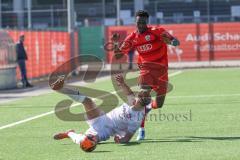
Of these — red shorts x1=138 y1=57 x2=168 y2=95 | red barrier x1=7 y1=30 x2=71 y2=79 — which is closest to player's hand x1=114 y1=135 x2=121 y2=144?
red shorts x1=138 y1=57 x2=168 y2=95

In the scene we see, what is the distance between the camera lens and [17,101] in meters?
21.7

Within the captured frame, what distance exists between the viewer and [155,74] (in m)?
13.5

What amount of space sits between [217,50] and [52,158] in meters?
33.3

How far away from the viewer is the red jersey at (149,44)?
13.0 metres

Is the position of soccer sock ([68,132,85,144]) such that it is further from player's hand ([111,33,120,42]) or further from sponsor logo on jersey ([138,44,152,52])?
sponsor logo on jersey ([138,44,152,52])

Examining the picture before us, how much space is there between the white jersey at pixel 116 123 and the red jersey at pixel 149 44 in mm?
1344

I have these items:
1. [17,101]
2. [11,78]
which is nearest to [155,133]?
[17,101]

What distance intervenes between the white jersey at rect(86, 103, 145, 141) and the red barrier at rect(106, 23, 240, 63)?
30865 millimetres

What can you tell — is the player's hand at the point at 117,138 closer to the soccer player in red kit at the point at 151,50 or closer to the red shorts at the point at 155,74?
the soccer player in red kit at the point at 151,50

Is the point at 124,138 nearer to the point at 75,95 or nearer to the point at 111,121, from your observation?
the point at 111,121

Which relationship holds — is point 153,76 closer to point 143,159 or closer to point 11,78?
point 143,159

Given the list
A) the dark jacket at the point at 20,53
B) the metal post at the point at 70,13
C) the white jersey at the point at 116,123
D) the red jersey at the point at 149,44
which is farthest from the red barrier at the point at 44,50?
the white jersey at the point at 116,123

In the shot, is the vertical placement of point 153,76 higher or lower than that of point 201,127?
higher

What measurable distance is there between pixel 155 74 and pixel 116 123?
1.83 meters
